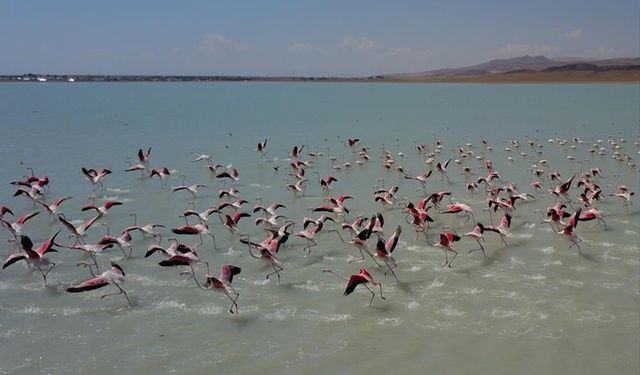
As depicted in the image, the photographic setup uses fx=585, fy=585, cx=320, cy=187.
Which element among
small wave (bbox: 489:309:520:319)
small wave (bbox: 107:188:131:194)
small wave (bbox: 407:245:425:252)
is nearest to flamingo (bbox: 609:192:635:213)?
small wave (bbox: 407:245:425:252)

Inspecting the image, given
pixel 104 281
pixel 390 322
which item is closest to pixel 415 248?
pixel 390 322

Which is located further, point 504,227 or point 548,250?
point 504,227

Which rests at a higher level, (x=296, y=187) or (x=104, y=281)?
(x=104, y=281)

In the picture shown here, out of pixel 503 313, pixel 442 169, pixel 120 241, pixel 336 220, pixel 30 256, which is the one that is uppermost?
pixel 30 256

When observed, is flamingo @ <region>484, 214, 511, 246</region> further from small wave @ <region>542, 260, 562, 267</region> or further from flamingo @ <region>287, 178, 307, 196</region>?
flamingo @ <region>287, 178, 307, 196</region>

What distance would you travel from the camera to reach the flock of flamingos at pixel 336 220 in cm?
908

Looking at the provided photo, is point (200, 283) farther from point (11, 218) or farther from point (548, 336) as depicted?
point (11, 218)

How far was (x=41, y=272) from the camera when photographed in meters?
9.47

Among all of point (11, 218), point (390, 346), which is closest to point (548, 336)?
point (390, 346)

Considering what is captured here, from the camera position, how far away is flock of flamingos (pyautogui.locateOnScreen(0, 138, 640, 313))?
908cm

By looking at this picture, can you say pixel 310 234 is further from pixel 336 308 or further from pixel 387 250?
pixel 336 308

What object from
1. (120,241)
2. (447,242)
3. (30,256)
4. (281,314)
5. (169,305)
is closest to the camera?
(281,314)

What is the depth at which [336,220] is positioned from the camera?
12.9 metres

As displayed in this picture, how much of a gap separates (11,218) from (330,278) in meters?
8.26
